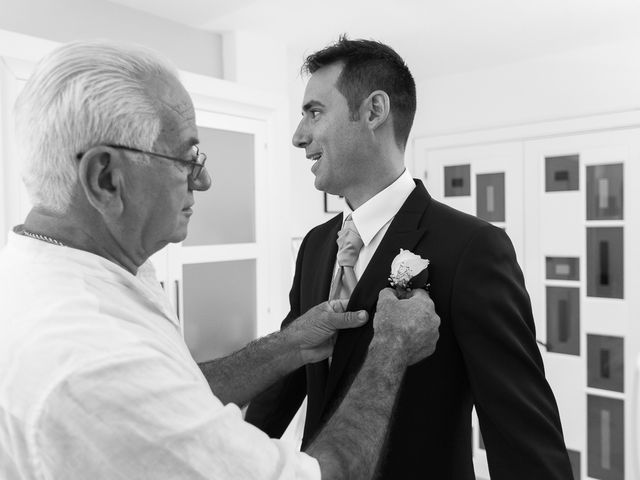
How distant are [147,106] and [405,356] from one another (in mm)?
630

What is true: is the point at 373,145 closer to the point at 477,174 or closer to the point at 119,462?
the point at 119,462

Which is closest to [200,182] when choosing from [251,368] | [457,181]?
[251,368]

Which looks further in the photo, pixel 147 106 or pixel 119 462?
pixel 147 106

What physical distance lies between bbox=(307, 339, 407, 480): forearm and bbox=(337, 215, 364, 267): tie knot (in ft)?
1.26

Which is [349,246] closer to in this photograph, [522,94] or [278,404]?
[278,404]

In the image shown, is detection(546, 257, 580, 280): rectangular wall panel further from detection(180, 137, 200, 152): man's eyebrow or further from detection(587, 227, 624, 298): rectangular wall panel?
detection(180, 137, 200, 152): man's eyebrow

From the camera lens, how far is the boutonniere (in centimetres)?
119

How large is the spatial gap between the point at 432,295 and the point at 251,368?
1.62 ft

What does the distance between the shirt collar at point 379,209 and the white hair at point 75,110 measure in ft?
2.44

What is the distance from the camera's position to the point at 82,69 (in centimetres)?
74

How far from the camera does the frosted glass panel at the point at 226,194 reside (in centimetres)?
309

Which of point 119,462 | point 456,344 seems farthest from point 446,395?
point 119,462

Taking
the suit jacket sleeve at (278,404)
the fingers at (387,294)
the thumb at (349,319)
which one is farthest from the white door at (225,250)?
the fingers at (387,294)

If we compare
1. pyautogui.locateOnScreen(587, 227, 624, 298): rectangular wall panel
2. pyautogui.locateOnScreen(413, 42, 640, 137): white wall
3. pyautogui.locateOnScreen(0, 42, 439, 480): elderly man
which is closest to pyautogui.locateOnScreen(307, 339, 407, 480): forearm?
pyautogui.locateOnScreen(0, 42, 439, 480): elderly man
